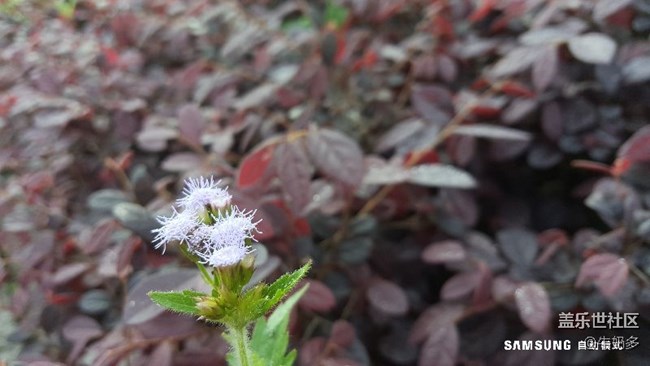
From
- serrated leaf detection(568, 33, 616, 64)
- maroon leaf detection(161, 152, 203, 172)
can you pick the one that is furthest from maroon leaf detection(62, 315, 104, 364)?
serrated leaf detection(568, 33, 616, 64)

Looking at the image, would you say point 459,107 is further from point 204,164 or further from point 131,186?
point 131,186

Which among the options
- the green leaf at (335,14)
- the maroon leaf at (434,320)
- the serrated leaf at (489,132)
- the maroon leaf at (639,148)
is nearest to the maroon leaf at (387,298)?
the maroon leaf at (434,320)

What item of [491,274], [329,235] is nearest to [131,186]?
[329,235]

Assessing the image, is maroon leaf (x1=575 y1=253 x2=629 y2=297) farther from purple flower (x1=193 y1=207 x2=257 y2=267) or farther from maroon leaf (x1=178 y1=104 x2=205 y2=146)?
maroon leaf (x1=178 y1=104 x2=205 y2=146)

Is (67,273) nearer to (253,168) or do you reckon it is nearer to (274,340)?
(253,168)

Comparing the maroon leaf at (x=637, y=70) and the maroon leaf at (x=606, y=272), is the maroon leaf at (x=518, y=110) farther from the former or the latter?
the maroon leaf at (x=606, y=272)

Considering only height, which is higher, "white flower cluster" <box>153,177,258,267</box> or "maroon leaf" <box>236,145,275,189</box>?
"maroon leaf" <box>236,145,275,189</box>

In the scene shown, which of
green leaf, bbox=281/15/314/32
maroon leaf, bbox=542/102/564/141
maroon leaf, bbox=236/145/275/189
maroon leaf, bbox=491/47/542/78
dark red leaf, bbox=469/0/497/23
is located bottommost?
maroon leaf, bbox=542/102/564/141
